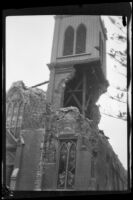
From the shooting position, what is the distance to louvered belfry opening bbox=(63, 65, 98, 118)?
5461mm

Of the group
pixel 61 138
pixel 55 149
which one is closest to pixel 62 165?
pixel 55 149

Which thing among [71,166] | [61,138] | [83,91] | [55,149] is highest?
[83,91]

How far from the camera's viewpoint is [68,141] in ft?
19.8

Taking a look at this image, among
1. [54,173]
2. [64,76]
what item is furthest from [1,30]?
[64,76]

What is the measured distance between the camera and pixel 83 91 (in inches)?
234

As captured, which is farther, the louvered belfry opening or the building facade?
the building facade

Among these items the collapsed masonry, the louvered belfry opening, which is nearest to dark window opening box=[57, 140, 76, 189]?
the collapsed masonry

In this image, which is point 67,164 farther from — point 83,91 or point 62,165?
point 83,91

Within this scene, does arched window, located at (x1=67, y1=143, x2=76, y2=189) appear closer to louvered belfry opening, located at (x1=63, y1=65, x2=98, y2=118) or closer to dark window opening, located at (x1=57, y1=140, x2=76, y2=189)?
dark window opening, located at (x1=57, y1=140, x2=76, y2=189)

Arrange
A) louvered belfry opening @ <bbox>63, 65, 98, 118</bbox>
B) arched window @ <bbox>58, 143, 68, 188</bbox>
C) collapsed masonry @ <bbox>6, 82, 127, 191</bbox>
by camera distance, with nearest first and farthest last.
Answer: louvered belfry opening @ <bbox>63, 65, 98, 118</bbox>, arched window @ <bbox>58, 143, 68, 188</bbox>, collapsed masonry @ <bbox>6, 82, 127, 191</bbox>

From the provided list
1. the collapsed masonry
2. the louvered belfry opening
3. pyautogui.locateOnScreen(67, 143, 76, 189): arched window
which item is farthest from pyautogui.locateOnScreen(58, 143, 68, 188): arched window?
the louvered belfry opening

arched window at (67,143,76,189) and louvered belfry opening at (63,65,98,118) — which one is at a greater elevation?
louvered belfry opening at (63,65,98,118)

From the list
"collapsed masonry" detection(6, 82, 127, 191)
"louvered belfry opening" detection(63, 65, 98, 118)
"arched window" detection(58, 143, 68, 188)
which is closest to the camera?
"louvered belfry opening" detection(63, 65, 98, 118)

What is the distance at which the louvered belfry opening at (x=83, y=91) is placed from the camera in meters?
5.46
